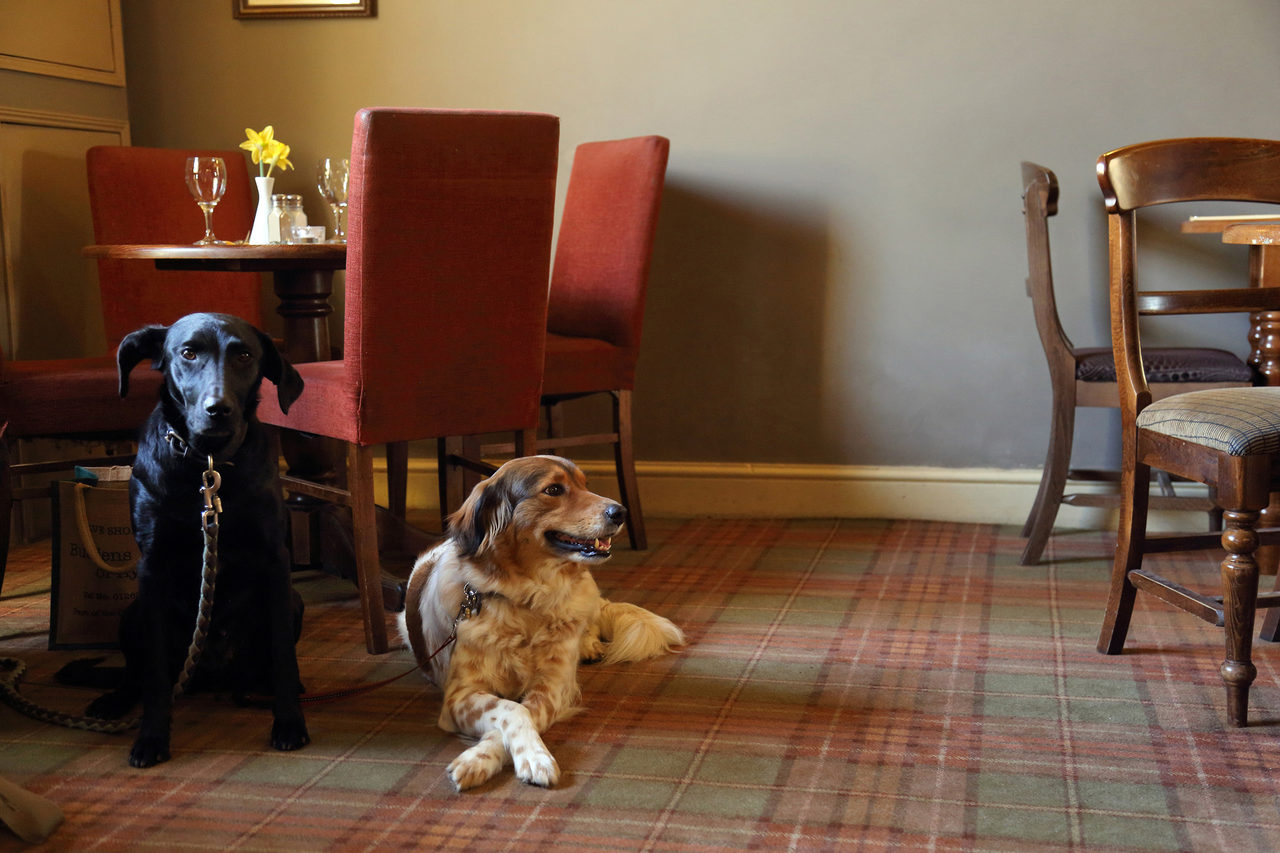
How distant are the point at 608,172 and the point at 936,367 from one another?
121 cm

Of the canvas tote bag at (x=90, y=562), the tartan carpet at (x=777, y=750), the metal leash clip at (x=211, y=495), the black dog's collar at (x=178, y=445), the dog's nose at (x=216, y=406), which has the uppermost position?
the dog's nose at (x=216, y=406)

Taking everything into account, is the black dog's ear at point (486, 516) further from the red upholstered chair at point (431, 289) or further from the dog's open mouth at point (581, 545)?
the red upholstered chair at point (431, 289)

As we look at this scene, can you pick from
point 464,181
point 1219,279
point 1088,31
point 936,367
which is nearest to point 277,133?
point 464,181

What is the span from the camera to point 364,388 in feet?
8.00

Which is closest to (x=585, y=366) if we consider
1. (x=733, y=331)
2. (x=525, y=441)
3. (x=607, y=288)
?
(x=607, y=288)

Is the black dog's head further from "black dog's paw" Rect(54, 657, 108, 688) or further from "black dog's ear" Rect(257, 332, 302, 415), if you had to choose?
"black dog's paw" Rect(54, 657, 108, 688)

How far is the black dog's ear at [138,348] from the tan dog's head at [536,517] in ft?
2.01

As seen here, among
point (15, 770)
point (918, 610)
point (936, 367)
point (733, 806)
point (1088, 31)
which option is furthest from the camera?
point (936, 367)

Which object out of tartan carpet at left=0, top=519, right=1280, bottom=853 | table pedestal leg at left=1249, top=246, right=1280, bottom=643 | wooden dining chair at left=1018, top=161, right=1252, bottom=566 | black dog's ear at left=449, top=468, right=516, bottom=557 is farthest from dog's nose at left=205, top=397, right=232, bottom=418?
table pedestal leg at left=1249, top=246, right=1280, bottom=643

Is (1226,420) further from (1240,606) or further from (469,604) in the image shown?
(469,604)

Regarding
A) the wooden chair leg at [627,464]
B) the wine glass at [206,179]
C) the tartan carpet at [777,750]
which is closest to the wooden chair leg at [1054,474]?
the tartan carpet at [777,750]

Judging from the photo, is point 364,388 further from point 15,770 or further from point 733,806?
point 733,806

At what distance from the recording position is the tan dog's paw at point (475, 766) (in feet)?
6.13

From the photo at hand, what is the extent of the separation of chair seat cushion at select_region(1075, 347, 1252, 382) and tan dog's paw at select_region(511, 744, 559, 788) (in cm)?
192
